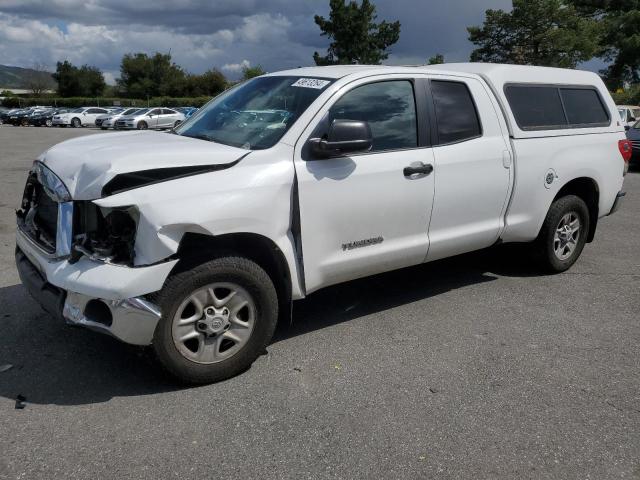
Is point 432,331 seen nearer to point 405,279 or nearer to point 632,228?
point 405,279

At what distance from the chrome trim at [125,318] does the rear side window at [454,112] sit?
257 cm

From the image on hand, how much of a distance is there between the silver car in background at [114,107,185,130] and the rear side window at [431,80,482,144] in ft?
110

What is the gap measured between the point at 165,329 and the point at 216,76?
82.4 meters

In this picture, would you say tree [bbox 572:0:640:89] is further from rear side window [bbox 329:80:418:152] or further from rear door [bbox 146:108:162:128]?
rear side window [bbox 329:80:418:152]

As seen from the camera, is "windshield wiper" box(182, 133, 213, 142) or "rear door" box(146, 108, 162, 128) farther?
"rear door" box(146, 108, 162, 128)

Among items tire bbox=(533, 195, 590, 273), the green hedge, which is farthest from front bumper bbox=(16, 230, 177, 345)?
the green hedge

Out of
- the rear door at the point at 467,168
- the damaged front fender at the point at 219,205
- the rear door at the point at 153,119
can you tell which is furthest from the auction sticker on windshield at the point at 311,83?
the rear door at the point at 153,119

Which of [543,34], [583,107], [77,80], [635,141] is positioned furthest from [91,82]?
[583,107]

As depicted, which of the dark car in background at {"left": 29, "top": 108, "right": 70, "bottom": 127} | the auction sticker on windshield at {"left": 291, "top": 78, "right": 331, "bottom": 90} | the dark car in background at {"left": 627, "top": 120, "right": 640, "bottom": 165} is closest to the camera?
the auction sticker on windshield at {"left": 291, "top": 78, "right": 331, "bottom": 90}

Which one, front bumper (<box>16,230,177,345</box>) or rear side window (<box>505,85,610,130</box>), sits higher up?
rear side window (<box>505,85,610,130</box>)

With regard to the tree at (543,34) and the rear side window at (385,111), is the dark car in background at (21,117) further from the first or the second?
the rear side window at (385,111)

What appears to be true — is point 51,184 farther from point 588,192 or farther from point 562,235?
point 588,192

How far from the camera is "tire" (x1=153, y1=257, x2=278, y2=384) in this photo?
328cm

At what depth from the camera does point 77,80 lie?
8406cm
